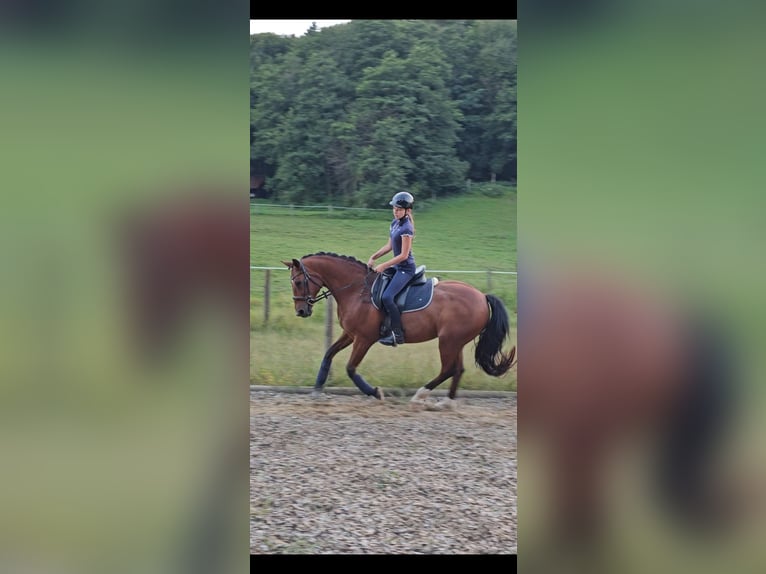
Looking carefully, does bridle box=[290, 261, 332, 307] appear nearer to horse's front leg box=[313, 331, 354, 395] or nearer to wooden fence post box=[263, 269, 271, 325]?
horse's front leg box=[313, 331, 354, 395]

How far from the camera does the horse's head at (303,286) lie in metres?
6.28

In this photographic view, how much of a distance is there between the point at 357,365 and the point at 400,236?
1198mm

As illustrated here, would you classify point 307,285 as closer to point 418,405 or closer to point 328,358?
point 328,358

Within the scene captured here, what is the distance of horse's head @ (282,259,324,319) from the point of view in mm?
6277

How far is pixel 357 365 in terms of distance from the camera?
6.41 metres

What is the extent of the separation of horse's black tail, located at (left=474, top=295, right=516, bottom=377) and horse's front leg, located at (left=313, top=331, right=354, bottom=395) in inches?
45.3
